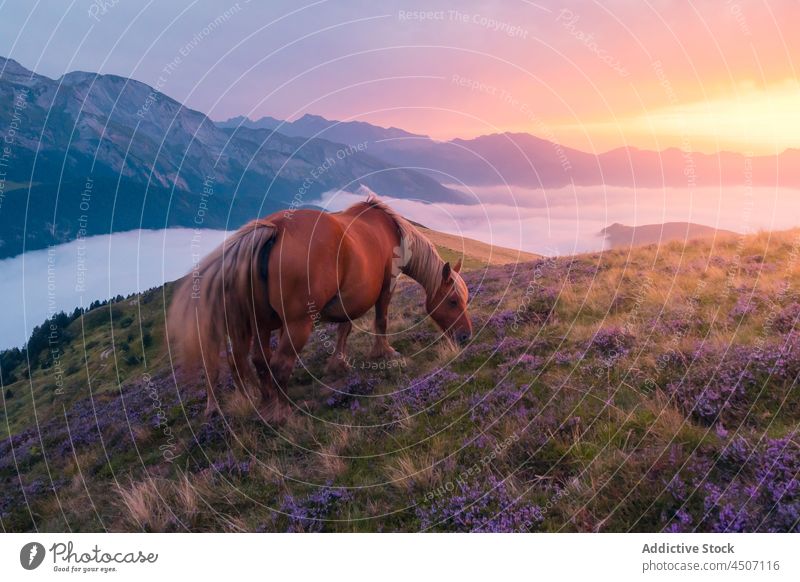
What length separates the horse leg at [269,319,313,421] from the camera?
6.82m

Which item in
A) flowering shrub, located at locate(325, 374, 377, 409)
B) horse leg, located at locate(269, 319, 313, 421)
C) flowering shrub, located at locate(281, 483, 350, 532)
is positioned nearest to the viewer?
flowering shrub, located at locate(281, 483, 350, 532)

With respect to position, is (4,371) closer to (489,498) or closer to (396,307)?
(396,307)

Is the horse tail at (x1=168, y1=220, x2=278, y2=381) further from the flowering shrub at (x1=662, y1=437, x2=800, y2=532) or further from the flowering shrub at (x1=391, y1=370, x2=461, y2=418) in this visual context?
the flowering shrub at (x1=662, y1=437, x2=800, y2=532)

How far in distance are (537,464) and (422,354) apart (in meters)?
4.40

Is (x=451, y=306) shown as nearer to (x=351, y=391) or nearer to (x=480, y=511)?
(x=351, y=391)

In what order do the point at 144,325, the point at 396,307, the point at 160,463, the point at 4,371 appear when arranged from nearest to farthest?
the point at 160,463 → the point at 396,307 → the point at 144,325 → the point at 4,371

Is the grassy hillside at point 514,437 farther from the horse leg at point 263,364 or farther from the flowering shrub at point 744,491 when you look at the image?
the horse leg at point 263,364

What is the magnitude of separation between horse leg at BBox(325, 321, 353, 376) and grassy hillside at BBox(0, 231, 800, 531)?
0.30m

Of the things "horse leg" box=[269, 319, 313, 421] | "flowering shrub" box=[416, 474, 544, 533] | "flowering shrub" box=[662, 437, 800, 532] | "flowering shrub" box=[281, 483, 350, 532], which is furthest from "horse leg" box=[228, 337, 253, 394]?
"flowering shrub" box=[662, 437, 800, 532]

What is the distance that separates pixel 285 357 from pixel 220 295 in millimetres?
1382

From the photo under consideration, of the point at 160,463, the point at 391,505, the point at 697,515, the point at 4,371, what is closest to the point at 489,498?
the point at 391,505

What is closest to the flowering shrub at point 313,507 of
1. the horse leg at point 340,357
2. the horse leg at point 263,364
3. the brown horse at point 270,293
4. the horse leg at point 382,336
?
the brown horse at point 270,293

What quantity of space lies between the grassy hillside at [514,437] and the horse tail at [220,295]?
157 centimetres
